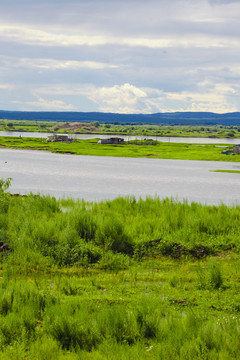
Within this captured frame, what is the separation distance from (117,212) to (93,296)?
12.5 m

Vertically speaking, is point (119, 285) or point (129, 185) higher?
point (119, 285)

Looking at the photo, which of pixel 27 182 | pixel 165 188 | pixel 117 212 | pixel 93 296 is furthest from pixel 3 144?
pixel 93 296

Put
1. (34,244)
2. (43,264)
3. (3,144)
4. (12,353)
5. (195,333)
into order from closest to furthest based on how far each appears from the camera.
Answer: (12,353) < (195,333) < (43,264) < (34,244) < (3,144)

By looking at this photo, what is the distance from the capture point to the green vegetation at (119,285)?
345 inches

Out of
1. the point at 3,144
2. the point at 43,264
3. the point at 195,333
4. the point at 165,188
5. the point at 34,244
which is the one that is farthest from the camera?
the point at 3,144

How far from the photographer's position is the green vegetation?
28.8ft

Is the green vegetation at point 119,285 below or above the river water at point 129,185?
above

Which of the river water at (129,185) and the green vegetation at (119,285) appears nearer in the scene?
the green vegetation at (119,285)

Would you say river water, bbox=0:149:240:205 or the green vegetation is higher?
the green vegetation

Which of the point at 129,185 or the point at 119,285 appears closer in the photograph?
the point at 119,285

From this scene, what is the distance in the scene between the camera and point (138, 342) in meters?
8.80

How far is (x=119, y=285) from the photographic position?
13.2 meters

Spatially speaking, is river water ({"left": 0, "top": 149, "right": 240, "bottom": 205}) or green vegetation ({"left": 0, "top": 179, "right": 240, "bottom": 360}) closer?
green vegetation ({"left": 0, "top": 179, "right": 240, "bottom": 360})

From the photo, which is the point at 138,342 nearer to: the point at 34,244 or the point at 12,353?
the point at 12,353
